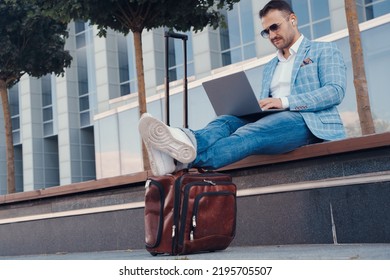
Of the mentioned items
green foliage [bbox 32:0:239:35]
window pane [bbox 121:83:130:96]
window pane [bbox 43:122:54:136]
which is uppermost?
window pane [bbox 121:83:130:96]

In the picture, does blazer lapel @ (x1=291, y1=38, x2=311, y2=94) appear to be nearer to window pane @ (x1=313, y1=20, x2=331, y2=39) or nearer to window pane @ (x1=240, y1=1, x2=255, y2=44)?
window pane @ (x1=313, y1=20, x2=331, y2=39)

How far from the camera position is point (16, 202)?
25.5ft

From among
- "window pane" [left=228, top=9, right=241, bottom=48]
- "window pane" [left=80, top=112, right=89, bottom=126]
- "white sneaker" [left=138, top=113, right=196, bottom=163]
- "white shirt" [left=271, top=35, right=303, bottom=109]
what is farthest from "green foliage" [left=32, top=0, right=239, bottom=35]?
"window pane" [left=80, top=112, right=89, bottom=126]

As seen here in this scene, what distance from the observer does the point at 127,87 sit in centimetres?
2786

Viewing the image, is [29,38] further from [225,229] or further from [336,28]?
[336,28]

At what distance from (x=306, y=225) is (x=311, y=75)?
111cm

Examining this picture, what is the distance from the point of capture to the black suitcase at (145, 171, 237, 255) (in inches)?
150

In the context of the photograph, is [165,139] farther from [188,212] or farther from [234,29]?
[234,29]

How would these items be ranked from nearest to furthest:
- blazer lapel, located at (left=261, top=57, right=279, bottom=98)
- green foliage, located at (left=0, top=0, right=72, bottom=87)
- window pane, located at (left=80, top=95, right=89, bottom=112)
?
blazer lapel, located at (left=261, top=57, right=279, bottom=98) < green foliage, located at (left=0, top=0, right=72, bottom=87) < window pane, located at (left=80, top=95, right=89, bottom=112)

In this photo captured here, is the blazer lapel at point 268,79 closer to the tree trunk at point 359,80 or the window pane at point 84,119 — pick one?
the tree trunk at point 359,80

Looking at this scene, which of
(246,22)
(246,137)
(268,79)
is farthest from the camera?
(246,22)

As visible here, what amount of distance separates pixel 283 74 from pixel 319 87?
1.13 ft

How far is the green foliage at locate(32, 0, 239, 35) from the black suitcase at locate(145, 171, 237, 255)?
4.77 m

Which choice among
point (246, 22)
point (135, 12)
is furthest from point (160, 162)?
point (246, 22)
